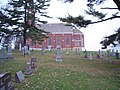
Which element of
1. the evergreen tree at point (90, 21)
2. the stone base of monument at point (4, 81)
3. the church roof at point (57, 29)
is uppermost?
the church roof at point (57, 29)

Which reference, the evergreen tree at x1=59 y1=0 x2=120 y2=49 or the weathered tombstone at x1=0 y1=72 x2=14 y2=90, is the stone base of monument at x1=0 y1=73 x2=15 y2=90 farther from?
the evergreen tree at x1=59 y1=0 x2=120 y2=49

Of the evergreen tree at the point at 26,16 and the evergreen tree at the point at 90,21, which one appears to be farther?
the evergreen tree at the point at 26,16

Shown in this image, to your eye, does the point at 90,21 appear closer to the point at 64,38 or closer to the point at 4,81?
the point at 4,81

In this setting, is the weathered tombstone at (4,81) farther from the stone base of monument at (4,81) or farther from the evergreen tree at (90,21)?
the evergreen tree at (90,21)

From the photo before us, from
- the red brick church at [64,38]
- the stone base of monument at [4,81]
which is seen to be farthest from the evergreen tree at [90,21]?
the red brick church at [64,38]

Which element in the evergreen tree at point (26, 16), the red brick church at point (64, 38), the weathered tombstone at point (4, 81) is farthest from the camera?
the red brick church at point (64, 38)

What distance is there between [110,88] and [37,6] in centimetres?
3161

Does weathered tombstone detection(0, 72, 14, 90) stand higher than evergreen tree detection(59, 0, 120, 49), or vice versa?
evergreen tree detection(59, 0, 120, 49)

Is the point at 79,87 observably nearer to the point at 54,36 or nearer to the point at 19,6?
the point at 19,6

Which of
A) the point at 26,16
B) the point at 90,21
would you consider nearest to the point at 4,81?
the point at 90,21

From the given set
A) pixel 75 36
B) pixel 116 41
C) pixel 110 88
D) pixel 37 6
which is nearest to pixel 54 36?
pixel 75 36

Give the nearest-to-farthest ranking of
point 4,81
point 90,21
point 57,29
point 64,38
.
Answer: point 4,81, point 90,21, point 64,38, point 57,29

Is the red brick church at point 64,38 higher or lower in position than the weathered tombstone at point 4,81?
higher

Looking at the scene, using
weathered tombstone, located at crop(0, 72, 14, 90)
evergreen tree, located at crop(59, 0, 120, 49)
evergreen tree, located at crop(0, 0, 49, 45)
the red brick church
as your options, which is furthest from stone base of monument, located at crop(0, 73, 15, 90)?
the red brick church
